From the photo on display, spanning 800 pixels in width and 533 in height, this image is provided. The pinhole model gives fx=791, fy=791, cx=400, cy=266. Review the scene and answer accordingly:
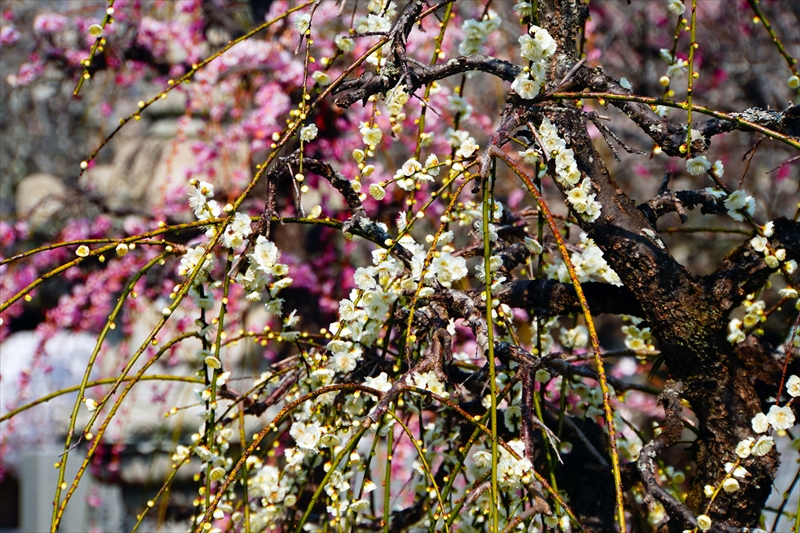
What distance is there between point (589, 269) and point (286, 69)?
196 cm

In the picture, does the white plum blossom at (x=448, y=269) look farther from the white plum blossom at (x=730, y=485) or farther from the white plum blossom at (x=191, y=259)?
the white plum blossom at (x=730, y=485)

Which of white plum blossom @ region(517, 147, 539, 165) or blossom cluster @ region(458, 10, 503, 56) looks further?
blossom cluster @ region(458, 10, 503, 56)

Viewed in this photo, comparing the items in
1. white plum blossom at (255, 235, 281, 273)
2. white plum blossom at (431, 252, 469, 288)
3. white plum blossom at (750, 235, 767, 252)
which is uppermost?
white plum blossom at (255, 235, 281, 273)

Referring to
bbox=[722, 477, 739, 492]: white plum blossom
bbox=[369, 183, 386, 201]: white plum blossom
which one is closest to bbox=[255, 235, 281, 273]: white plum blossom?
bbox=[369, 183, 386, 201]: white plum blossom

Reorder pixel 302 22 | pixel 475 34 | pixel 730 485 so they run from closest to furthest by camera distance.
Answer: pixel 730 485 < pixel 302 22 < pixel 475 34

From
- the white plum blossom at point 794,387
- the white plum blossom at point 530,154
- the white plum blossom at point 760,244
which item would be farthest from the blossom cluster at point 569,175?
the white plum blossom at point 794,387

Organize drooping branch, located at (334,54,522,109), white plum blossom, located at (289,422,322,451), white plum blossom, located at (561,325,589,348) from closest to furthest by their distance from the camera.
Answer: white plum blossom, located at (289,422,322,451)
drooping branch, located at (334,54,522,109)
white plum blossom, located at (561,325,589,348)

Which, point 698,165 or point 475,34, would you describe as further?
point 475,34

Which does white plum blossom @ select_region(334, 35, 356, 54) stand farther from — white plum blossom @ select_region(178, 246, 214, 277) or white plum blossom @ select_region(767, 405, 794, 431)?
white plum blossom @ select_region(767, 405, 794, 431)

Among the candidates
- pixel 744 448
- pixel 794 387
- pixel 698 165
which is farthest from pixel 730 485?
pixel 698 165

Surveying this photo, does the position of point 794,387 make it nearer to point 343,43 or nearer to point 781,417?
point 781,417

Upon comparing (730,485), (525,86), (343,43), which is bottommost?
(730,485)

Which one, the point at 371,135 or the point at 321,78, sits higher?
the point at 321,78

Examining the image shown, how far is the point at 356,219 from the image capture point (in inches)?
47.4
